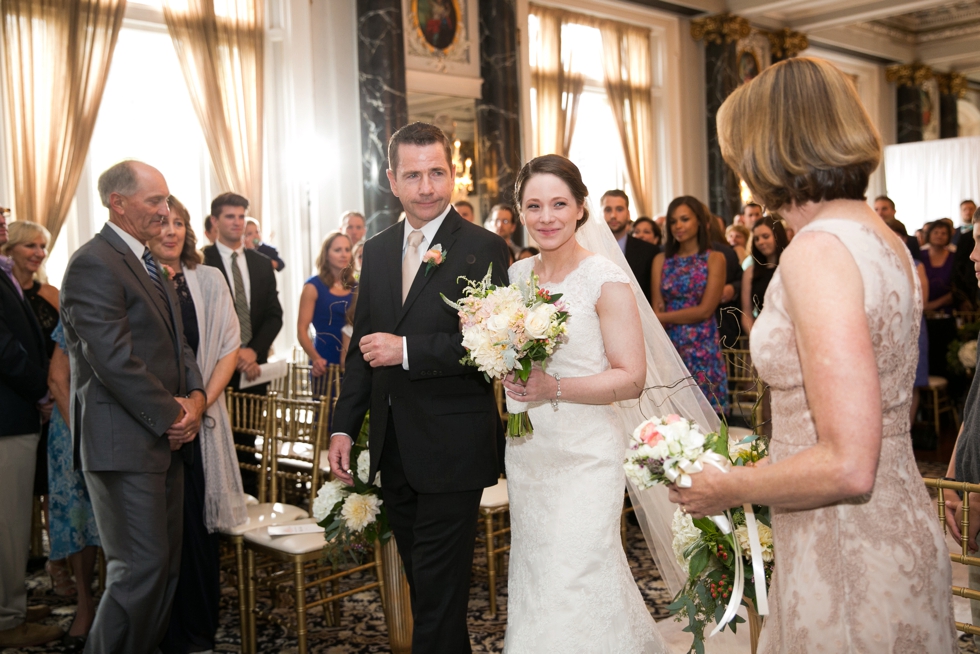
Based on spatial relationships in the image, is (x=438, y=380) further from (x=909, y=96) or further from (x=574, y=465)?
(x=909, y=96)

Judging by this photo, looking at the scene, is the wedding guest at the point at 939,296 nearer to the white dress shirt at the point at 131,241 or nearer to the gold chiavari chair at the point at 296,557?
the gold chiavari chair at the point at 296,557

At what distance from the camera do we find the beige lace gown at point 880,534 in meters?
1.52

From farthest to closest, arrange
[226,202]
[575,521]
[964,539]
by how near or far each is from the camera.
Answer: [226,202] → [575,521] → [964,539]

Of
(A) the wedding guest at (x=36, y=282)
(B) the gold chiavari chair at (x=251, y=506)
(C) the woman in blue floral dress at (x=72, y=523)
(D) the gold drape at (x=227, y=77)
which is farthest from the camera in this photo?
(D) the gold drape at (x=227, y=77)

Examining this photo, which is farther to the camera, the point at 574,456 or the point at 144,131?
the point at 144,131

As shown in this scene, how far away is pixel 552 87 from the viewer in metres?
11.7

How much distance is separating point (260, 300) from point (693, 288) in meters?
2.93

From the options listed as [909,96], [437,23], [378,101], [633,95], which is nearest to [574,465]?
[378,101]

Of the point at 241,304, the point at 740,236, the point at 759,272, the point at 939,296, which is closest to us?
the point at 241,304

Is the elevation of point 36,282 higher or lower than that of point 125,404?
higher

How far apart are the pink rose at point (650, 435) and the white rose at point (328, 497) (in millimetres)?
2014

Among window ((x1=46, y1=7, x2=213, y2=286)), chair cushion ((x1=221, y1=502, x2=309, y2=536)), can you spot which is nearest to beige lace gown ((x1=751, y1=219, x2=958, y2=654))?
chair cushion ((x1=221, y1=502, x2=309, y2=536))

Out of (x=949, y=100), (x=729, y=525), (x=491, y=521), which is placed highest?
(x=949, y=100)

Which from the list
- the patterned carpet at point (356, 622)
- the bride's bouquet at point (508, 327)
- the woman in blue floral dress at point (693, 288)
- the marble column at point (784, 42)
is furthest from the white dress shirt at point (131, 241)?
the marble column at point (784, 42)
